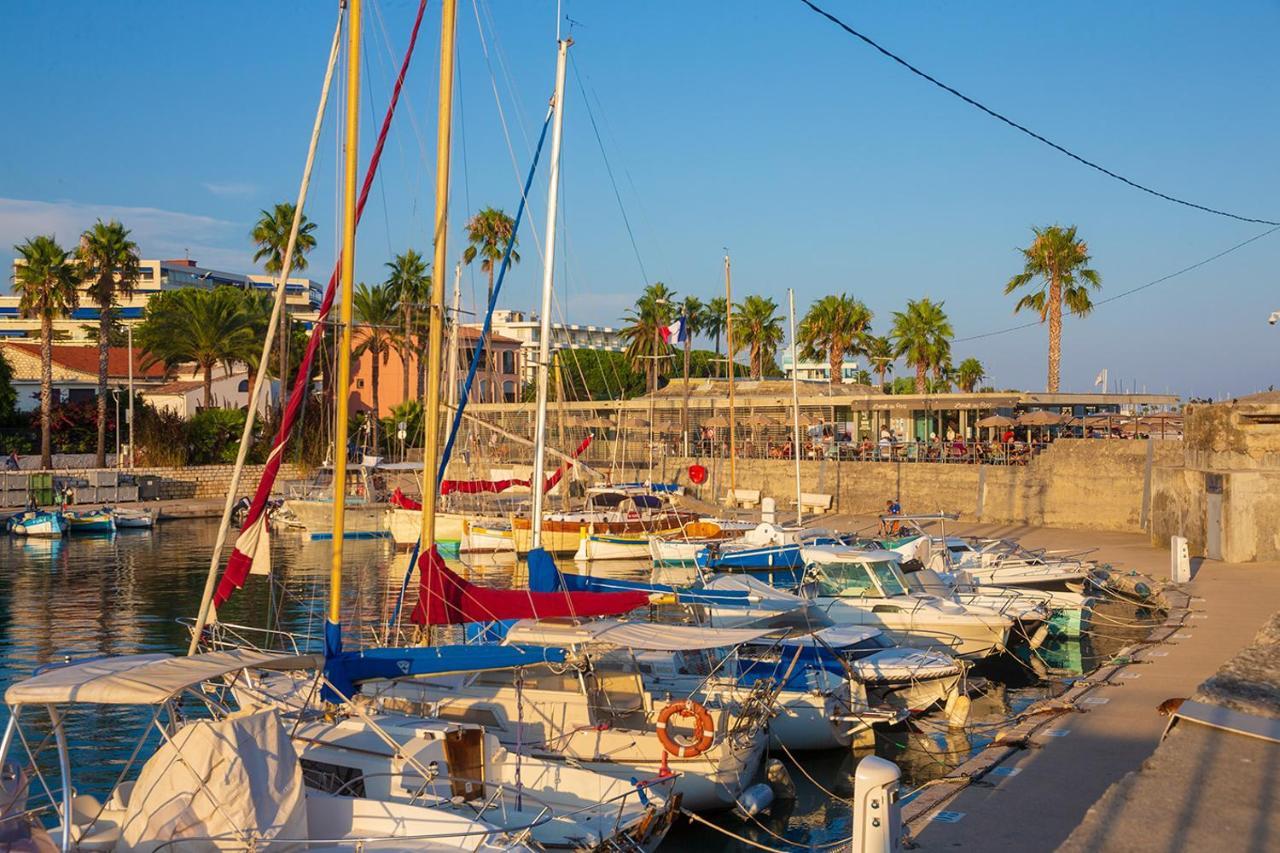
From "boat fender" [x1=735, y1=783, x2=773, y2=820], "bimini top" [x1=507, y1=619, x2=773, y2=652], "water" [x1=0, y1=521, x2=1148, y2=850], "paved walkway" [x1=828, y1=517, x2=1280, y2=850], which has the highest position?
"bimini top" [x1=507, y1=619, x2=773, y2=652]

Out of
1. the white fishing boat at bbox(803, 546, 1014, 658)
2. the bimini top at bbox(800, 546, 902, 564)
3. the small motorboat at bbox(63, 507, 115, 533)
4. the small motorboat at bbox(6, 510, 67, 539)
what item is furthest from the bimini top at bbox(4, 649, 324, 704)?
the small motorboat at bbox(63, 507, 115, 533)

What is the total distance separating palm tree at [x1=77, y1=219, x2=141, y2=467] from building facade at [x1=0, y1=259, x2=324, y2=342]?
5833 cm

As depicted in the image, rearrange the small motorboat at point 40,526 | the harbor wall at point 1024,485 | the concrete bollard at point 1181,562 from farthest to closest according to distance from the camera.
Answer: the small motorboat at point 40,526
the harbor wall at point 1024,485
the concrete bollard at point 1181,562

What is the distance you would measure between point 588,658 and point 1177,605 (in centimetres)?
1649

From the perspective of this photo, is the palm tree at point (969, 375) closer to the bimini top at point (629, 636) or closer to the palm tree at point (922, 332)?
the palm tree at point (922, 332)

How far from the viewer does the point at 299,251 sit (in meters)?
77.6

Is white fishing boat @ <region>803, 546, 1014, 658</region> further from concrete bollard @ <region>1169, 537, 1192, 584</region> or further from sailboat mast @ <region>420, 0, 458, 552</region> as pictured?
sailboat mast @ <region>420, 0, 458, 552</region>

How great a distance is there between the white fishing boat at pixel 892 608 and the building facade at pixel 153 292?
11045 centimetres

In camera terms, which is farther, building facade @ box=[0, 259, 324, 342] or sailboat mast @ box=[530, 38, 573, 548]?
building facade @ box=[0, 259, 324, 342]

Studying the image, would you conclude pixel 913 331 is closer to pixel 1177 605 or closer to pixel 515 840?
pixel 1177 605

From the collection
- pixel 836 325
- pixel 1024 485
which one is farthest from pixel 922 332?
pixel 1024 485

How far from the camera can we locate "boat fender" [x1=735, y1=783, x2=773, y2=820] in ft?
49.2

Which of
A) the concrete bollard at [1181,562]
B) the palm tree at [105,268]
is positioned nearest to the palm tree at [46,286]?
the palm tree at [105,268]

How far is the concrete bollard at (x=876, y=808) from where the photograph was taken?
7348mm
